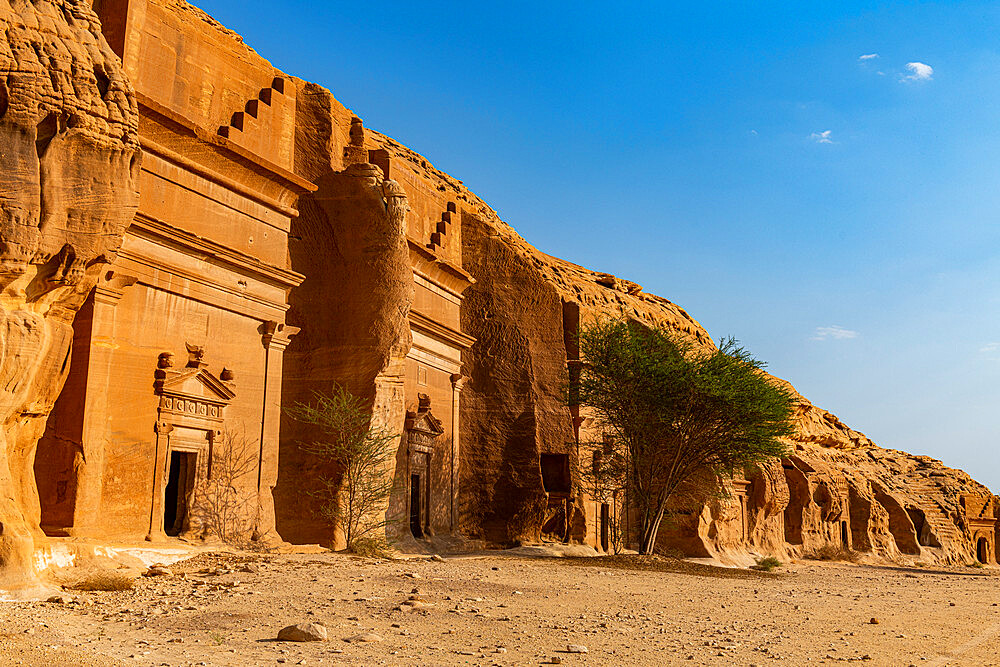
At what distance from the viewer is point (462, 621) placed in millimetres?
10062

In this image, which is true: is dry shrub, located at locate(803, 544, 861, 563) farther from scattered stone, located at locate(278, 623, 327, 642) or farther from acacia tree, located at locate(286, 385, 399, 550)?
scattered stone, located at locate(278, 623, 327, 642)

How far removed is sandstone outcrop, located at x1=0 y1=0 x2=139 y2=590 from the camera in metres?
9.59

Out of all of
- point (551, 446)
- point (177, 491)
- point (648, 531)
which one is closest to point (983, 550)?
point (551, 446)

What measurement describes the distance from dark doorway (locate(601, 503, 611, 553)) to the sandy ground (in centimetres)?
1277

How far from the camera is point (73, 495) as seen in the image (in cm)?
1380

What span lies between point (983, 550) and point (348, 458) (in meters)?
41.9

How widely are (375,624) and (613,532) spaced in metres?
20.8

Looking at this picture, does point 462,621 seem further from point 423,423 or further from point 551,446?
point 551,446

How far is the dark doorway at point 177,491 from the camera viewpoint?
1633 cm

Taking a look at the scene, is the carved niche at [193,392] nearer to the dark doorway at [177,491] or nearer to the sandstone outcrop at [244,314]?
the sandstone outcrop at [244,314]

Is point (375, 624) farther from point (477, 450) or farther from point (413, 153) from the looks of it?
point (413, 153)

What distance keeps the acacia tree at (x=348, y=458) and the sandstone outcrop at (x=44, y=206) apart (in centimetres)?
884

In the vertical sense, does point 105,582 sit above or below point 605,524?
below

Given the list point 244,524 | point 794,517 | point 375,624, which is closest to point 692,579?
point 244,524
